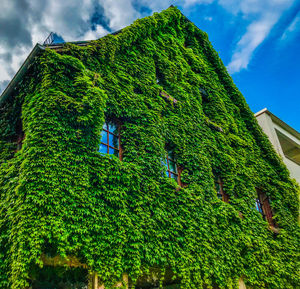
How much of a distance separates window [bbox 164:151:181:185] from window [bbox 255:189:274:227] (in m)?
4.87

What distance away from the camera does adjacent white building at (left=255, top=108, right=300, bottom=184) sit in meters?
14.6

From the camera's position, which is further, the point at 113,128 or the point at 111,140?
the point at 113,128

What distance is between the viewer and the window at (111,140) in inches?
272

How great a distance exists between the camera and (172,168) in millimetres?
8367

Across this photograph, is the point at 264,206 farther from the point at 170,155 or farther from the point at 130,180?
the point at 130,180

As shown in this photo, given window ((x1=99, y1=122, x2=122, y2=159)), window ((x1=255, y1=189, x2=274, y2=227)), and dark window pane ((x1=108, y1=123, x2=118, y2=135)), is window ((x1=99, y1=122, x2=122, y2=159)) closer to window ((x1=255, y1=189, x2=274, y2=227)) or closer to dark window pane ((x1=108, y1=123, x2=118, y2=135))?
dark window pane ((x1=108, y1=123, x2=118, y2=135))

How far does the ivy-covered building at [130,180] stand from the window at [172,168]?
1.7 inches

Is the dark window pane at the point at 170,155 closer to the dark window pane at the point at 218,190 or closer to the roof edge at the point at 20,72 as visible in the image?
the dark window pane at the point at 218,190

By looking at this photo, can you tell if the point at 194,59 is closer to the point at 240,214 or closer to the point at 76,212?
the point at 240,214

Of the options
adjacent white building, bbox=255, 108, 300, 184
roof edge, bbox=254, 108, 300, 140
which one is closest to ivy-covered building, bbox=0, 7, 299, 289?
A: adjacent white building, bbox=255, 108, 300, 184

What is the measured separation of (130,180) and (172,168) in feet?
7.69

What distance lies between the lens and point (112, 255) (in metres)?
5.37

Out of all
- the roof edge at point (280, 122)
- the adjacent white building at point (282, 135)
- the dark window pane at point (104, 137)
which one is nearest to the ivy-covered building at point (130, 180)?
the dark window pane at point (104, 137)

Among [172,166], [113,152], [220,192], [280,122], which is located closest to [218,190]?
[220,192]
